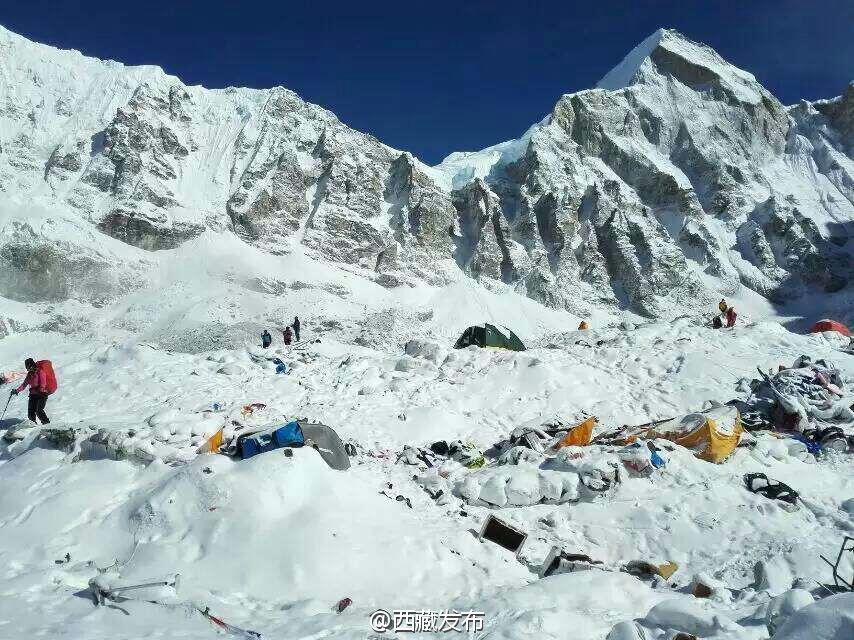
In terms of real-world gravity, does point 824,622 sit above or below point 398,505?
above

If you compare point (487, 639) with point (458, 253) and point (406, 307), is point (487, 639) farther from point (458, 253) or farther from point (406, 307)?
point (458, 253)

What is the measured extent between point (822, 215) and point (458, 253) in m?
53.0

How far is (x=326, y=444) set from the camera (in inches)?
359

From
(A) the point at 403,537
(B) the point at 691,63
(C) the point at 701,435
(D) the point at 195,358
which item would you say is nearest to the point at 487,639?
(A) the point at 403,537

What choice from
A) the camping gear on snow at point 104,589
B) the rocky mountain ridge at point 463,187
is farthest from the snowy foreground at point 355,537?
the rocky mountain ridge at point 463,187

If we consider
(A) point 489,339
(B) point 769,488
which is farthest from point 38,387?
(B) point 769,488

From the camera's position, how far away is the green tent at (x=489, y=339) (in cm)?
2017

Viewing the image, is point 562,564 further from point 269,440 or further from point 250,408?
point 250,408

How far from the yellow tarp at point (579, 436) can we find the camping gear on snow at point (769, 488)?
3.08 meters

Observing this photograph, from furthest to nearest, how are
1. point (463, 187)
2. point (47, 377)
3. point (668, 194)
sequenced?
Answer: point (668, 194), point (463, 187), point (47, 377)

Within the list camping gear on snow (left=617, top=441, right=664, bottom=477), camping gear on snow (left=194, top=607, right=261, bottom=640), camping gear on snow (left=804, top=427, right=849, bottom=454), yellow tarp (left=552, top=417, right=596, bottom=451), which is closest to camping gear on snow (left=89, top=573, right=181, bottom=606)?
camping gear on snow (left=194, top=607, right=261, bottom=640)

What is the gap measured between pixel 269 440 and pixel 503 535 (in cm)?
392

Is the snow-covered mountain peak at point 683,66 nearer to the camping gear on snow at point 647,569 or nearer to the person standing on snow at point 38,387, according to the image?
the camping gear on snow at point 647,569

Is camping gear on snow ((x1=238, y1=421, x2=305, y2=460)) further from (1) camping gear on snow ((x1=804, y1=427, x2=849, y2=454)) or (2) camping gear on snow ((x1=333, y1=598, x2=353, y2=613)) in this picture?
(1) camping gear on snow ((x1=804, y1=427, x2=849, y2=454))
